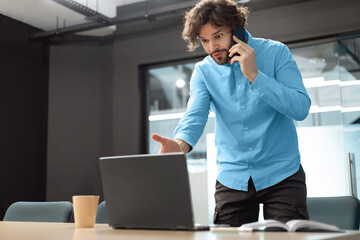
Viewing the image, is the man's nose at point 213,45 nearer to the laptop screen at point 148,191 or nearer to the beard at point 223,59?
the beard at point 223,59

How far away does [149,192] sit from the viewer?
3.83ft

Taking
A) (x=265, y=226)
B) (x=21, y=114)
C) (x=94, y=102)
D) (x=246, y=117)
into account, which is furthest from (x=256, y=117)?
(x=94, y=102)

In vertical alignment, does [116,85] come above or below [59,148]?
above

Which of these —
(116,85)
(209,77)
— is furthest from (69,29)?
(209,77)

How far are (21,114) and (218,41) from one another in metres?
4.16

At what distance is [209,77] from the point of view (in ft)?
6.09

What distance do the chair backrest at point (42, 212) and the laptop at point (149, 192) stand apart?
1.01m

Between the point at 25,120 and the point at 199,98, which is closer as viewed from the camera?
the point at 199,98

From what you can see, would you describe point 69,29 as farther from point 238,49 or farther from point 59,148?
point 238,49

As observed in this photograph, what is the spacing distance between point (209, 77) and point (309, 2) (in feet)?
10.8

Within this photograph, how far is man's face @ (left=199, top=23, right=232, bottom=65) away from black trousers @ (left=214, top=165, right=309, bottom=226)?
1.55ft

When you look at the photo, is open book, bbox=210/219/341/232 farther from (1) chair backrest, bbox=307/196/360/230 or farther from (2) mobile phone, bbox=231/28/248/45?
(2) mobile phone, bbox=231/28/248/45

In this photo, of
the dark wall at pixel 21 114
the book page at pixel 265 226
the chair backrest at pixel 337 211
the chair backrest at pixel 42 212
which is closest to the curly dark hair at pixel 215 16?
the chair backrest at pixel 337 211

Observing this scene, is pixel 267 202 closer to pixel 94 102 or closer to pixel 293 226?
pixel 293 226
